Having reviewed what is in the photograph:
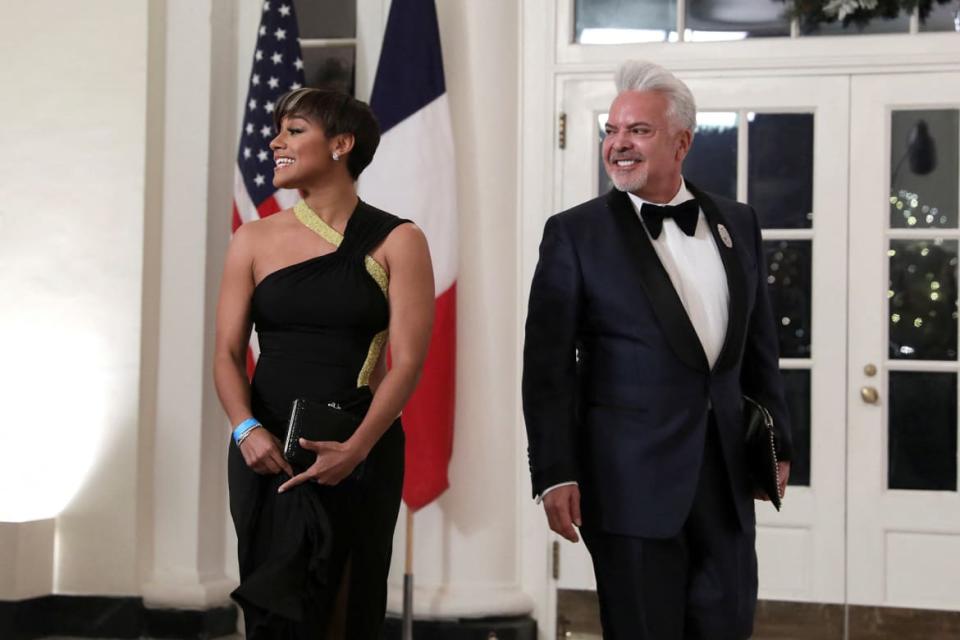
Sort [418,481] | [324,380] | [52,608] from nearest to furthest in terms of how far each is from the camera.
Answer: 1. [324,380]
2. [418,481]
3. [52,608]

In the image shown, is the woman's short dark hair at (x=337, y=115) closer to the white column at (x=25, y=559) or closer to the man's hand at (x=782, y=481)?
the man's hand at (x=782, y=481)

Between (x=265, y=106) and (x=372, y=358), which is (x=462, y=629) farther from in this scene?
(x=372, y=358)

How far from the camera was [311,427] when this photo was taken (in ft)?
6.96

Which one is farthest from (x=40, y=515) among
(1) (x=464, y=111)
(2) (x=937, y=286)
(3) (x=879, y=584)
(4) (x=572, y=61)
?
(2) (x=937, y=286)

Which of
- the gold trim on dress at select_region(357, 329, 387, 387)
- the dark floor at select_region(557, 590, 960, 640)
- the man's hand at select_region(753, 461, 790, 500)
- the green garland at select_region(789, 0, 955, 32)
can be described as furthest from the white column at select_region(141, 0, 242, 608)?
the man's hand at select_region(753, 461, 790, 500)

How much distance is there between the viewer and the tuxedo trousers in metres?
2.22

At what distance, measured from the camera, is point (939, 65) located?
4320 mm

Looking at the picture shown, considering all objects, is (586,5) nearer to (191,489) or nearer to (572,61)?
(572,61)

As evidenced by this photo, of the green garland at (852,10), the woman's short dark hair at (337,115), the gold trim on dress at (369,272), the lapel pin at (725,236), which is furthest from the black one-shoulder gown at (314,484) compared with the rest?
the green garland at (852,10)

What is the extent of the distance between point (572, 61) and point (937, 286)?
4.99ft

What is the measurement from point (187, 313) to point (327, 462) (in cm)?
258

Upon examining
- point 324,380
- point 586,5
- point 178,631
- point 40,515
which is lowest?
point 178,631

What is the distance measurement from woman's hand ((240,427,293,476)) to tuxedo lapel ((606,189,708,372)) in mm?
723

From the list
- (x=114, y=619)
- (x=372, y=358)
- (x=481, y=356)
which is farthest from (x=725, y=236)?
(x=114, y=619)
